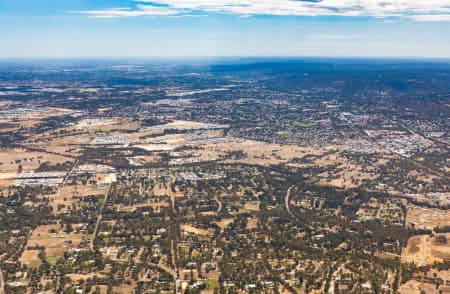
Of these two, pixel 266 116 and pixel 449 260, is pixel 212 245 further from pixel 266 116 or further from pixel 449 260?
pixel 266 116

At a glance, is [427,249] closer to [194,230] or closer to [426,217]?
[426,217]

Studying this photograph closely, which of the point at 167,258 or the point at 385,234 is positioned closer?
the point at 167,258

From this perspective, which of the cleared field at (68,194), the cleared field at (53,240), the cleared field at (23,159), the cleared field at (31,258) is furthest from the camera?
the cleared field at (23,159)

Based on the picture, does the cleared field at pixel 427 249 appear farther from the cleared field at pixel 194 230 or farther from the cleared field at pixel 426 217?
the cleared field at pixel 194 230

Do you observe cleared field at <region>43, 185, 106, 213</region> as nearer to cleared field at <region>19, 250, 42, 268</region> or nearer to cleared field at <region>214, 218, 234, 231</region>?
cleared field at <region>19, 250, 42, 268</region>

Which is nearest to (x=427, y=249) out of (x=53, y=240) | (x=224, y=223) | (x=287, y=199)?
(x=287, y=199)

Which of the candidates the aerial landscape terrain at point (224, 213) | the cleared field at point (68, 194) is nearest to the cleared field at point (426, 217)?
the aerial landscape terrain at point (224, 213)

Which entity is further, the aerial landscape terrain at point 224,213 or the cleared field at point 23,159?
the cleared field at point 23,159

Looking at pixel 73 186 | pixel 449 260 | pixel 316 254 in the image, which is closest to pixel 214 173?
pixel 73 186

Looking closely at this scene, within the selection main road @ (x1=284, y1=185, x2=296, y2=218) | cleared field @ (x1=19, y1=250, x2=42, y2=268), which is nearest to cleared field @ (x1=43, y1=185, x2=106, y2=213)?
cleared field @ (x1=19, y1=250, x2=42, y2=268)

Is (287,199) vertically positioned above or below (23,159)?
below

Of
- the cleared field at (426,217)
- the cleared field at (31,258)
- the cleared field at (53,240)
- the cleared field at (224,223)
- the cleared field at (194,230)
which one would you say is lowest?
the cleared field at (31,258)
